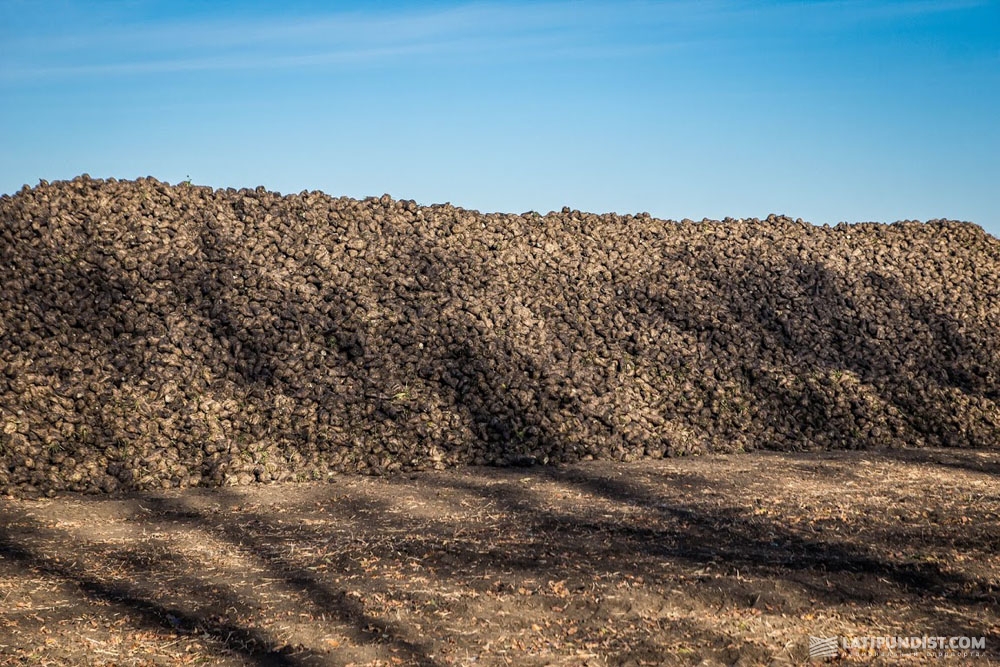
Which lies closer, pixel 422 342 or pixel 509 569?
pixel 509 569

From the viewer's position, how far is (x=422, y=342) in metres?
9.63

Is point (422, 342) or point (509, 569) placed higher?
point (422, 342)

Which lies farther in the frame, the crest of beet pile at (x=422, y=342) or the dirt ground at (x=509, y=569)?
the crest of beet pile at (x=422, y=342)

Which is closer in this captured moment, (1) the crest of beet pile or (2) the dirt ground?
(2) the dirt ground

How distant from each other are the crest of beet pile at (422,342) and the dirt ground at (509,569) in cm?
61

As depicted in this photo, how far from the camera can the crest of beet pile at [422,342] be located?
27.2 feet

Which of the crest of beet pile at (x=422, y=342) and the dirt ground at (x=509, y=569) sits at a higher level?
Result: the crest of beet pile at (x=422, y=342)

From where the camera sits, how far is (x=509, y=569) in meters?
5.62

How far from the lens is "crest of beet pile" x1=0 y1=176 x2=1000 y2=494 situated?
327 inches

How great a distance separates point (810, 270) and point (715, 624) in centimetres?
881

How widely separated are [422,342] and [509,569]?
4.35m

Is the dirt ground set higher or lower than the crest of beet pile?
lower

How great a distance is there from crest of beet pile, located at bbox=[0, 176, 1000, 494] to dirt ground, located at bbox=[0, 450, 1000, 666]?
0.61 m

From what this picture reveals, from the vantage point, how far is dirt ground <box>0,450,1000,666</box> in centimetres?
454
